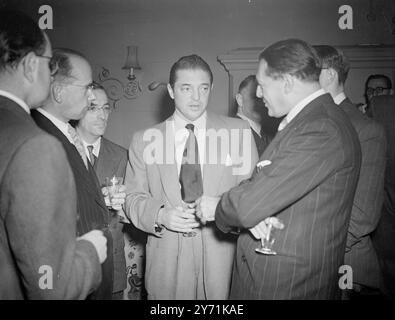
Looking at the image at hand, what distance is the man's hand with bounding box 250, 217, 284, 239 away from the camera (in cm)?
121

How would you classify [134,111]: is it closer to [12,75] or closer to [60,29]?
[60,29]

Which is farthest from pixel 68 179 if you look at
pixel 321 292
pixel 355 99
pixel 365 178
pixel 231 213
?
pixel 355 99

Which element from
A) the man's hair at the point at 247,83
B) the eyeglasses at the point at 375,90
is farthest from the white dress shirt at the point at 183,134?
the eyeglasses at the point at 375,90

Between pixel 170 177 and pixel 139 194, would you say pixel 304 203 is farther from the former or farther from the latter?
pixel 139 194

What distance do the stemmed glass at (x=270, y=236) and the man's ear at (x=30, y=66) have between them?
0.97 metres

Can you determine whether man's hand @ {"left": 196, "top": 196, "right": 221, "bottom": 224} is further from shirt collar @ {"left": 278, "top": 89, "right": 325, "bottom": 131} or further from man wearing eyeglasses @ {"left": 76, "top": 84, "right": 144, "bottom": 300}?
man wearing eyeglasses @ {"left": 76, "top": 84, "right": 144, "bottom": 300}

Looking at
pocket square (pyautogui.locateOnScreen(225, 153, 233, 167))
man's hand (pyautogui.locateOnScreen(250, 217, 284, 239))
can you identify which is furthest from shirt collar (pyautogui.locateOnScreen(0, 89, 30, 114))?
pocket square (pyautogui.locateOnScreen(225, 153, 233, 167))

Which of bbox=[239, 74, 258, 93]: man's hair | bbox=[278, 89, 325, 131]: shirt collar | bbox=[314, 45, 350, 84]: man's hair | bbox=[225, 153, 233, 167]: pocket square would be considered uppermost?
bbox=[239, 74, 258, 93]: man's hair

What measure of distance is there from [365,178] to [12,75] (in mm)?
1551

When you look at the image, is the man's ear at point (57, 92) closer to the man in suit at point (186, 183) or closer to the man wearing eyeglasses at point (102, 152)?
the man in suit at point (186, 183)

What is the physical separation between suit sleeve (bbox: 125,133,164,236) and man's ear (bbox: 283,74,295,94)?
830 millimetres

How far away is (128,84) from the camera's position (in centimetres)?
338

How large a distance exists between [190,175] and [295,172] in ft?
2.26

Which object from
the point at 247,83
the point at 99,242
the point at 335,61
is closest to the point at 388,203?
the point at 335,61
